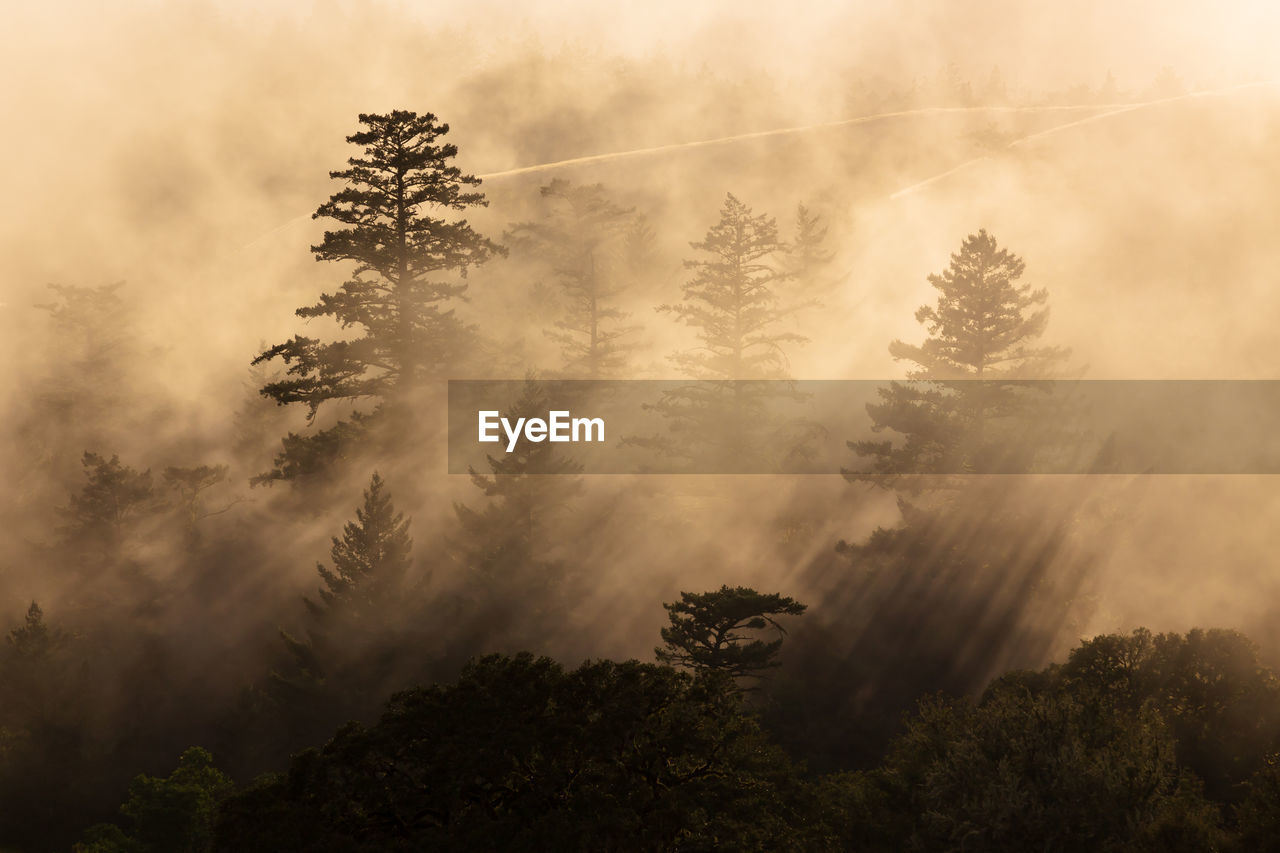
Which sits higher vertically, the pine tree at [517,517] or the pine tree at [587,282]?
the pine tree at [587,282]

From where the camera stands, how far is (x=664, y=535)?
64062 mm

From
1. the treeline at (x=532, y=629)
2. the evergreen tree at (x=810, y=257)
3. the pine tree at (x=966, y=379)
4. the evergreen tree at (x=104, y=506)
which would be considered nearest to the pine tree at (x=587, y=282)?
the treeline at (x=532, y=629)

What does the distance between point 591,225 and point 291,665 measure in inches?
1531

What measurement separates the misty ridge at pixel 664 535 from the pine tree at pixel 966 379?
0.27 metres

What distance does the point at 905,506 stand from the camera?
5988 centimetres

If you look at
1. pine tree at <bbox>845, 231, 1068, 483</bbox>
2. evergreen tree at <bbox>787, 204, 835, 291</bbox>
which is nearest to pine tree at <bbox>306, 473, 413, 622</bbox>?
pine tree at <bbox>845, 231, 1068, 483</bbox>

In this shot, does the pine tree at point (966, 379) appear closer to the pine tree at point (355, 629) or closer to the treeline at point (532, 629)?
the treeline at point (532, 629)

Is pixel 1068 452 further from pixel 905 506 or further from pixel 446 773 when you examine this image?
pixel 446 773

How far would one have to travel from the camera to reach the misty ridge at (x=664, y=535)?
26312 millimetres

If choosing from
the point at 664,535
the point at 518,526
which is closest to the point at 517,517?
the point at 518,526

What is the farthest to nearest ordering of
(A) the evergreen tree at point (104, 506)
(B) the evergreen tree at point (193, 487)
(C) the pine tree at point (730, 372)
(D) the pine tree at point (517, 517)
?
(B) the evergreen tree at point (193, 487) → (A) the evergreen tree at point (104, 506) → (C) the pine tree at point (730, 372) → (D) the pine tree at point (517, 517)

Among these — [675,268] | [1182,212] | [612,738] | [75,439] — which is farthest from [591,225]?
[1182,212]

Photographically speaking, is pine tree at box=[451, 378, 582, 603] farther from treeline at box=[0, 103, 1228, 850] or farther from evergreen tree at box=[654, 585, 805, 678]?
evergreen tree at box=[654, 585, 805, 678]

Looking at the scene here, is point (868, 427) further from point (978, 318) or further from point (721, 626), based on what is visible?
point (721, 626)
